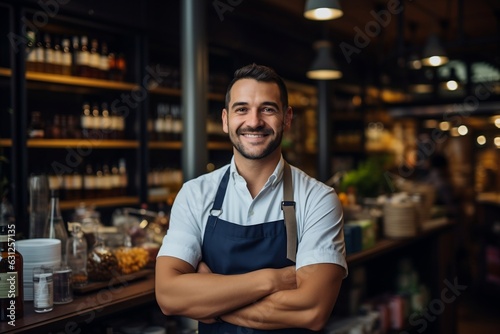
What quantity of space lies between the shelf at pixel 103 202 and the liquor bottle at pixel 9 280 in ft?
7.21

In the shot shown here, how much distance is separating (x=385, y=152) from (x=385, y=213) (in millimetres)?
5052

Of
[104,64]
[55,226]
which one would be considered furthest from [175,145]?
[55,226]

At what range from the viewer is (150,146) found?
4.51 metres

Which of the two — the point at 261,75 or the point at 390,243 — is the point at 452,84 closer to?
the point at 390,243

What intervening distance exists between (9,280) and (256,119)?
922 millimetres

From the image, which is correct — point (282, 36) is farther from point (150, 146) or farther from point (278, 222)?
point (278, 222)

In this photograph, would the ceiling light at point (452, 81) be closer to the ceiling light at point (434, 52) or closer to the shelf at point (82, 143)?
the ceiling light at point (434, 52)

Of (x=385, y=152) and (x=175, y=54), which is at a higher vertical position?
(x=175, y=54)

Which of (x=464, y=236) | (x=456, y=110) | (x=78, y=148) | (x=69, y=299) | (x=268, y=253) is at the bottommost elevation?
(x=464, y=236)

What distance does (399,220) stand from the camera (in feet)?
12.4

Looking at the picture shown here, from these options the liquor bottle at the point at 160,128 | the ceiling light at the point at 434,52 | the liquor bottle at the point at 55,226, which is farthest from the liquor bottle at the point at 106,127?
the ceiling light at the point at 434,52

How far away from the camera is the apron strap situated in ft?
5.95

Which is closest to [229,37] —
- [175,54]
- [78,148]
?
→ [175,54]

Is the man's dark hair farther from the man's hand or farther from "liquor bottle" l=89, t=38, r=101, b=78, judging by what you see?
"liquor bottle" l=89, t=38, r=101, b=78
